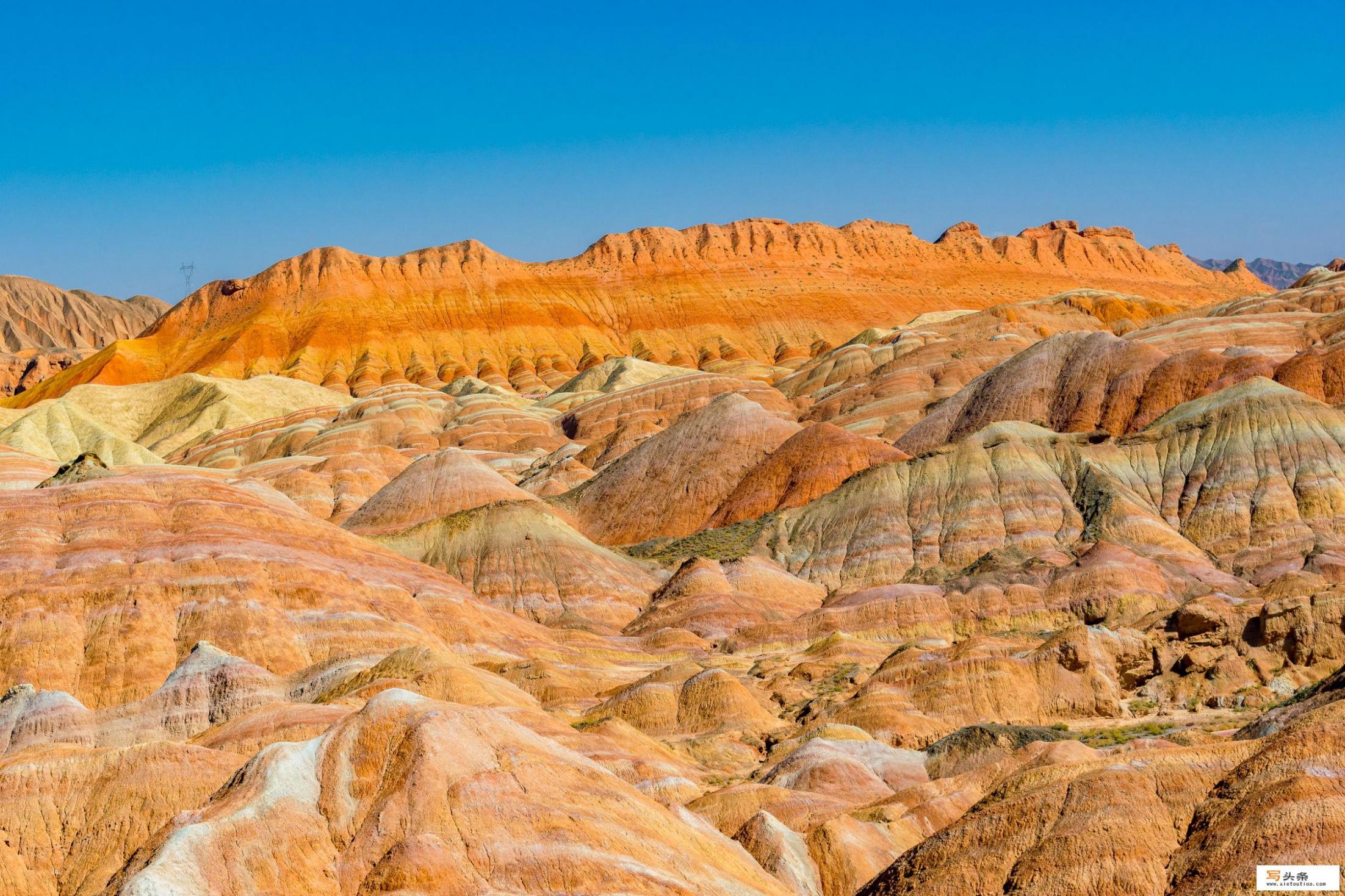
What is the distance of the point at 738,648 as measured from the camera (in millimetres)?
79688

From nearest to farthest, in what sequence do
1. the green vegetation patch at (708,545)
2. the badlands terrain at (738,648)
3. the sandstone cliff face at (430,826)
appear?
the sandstone cliff face at (430,826) < the badlands terrain at (738,648) < the green vegetation patch at (708,545)

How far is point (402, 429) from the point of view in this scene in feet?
559

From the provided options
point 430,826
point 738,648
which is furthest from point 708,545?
point 430,826

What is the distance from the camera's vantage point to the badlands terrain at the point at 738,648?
25453mm

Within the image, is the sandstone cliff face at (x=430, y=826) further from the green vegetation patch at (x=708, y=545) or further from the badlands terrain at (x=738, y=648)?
the green vegetation patch at (x=708, y=545)

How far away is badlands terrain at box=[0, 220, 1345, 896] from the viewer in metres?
25.5

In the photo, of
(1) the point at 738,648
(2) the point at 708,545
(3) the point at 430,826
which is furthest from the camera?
(2) the point at 708,545

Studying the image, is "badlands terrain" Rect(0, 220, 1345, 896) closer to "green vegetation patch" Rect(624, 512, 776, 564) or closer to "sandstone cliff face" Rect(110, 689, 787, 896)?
"sandstone cliff face" Rect(110, 689, 787, 896)

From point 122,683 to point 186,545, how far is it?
29.0ft

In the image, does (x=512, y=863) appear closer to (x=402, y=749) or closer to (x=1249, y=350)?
(x=402, y=749)

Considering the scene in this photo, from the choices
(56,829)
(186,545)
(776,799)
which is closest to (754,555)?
(186,545)

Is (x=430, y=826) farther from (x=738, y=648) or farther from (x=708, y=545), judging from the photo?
(x=708, y=545)

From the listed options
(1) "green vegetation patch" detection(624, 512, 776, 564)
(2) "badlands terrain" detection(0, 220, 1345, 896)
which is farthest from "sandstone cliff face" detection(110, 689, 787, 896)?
(1) "green vegetation patch" detection(624, 512, 776, 564)

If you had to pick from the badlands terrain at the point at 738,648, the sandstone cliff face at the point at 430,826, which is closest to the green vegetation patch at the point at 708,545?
the badlands terrain at the point at 738,648
